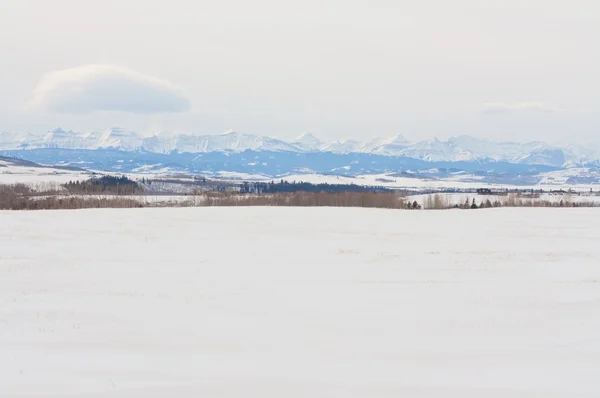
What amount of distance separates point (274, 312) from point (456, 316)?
5279mm

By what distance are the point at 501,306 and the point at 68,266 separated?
59.2ft

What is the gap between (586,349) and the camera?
42.0 ft

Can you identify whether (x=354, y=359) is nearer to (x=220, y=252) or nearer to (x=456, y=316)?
(x=456, y=316)

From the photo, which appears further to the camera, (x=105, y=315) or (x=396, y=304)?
(x=396, y=304)

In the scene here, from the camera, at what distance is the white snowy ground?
10.5m

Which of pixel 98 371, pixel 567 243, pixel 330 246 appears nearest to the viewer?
pixel 98 371

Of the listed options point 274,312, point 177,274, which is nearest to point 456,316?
point 274,312

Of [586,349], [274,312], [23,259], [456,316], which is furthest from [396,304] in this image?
[23,259]

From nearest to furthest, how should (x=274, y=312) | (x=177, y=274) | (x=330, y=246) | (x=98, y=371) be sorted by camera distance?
(x=98, y=371) → (x=274, y=312) → (x=177, y=274) → (x=330, y=246)

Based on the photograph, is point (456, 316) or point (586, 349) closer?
point (586, 349)

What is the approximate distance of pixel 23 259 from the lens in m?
26.8

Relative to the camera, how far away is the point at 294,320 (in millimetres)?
15570

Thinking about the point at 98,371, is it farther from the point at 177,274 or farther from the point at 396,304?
the point at 177,274

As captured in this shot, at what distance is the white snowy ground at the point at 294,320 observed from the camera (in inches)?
413
